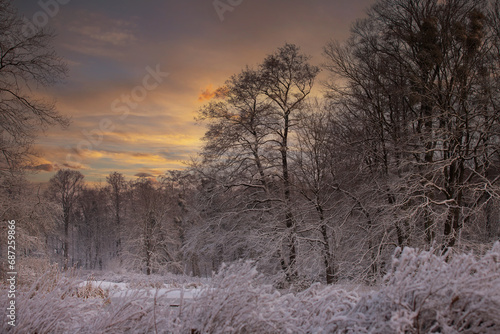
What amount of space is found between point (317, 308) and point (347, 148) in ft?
31.2

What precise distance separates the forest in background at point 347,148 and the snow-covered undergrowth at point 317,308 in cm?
630

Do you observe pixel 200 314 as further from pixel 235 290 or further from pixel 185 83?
pixel 185 83

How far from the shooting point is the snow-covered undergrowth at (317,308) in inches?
105

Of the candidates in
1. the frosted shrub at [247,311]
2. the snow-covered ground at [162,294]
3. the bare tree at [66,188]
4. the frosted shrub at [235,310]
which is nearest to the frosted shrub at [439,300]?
the frosted shrub at [247,311]

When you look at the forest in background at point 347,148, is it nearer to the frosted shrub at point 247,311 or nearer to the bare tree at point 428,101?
the bare tree at point 428,101

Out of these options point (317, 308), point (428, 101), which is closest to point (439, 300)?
point (317, 308)

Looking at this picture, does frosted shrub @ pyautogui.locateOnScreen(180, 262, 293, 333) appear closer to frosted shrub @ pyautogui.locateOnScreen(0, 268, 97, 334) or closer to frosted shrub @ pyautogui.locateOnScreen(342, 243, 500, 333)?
frosted shrub @ pyautogui.locateOnScreen(342, 243, 500, 333)

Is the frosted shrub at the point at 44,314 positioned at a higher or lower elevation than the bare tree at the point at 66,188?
lower

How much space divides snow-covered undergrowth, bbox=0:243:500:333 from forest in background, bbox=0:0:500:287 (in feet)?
20.7

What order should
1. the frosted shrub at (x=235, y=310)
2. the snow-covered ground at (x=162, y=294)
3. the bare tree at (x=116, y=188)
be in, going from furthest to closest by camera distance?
the bare tree at (x=116, y=188)
the snow-covered ground at (x=162, y=294)
the frosted shrub at (x=235, y=310)

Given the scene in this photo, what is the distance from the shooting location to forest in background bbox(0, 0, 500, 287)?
1003 cm

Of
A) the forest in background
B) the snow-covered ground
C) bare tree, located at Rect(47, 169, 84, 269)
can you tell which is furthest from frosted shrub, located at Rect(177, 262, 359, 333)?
bare tree, located at Rect(47, 169, 84, 269)

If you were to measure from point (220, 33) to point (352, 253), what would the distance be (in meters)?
10.8

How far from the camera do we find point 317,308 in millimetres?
3572
